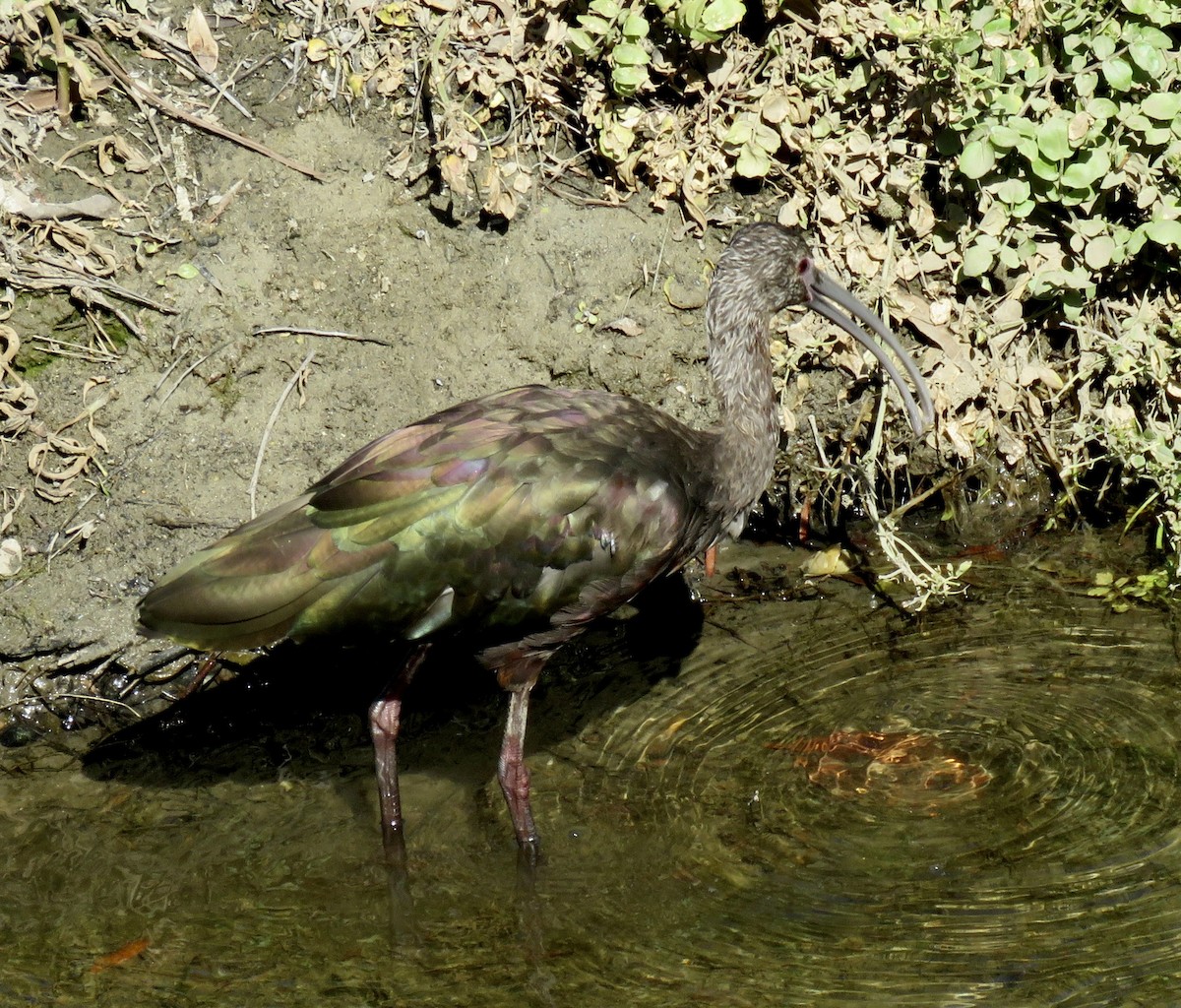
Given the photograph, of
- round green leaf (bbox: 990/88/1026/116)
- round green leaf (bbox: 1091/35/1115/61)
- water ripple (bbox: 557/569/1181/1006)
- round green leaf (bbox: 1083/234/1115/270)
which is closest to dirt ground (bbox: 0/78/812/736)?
round green leaf (bbox: 990/88/1026/116)

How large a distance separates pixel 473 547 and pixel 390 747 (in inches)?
32.0

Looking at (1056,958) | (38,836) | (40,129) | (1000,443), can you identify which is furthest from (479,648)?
(40,129)

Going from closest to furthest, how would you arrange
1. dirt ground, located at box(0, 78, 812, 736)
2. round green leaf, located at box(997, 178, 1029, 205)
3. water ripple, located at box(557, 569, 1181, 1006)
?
water ripple, located at box(557, 569, 1181, 1006) < dirt ground, located at box(0, 78, 812, 736) < round green leaf, located at box(997, 178, 1029, 205)

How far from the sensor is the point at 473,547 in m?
4.68

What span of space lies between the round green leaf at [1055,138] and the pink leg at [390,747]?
9.79 feet

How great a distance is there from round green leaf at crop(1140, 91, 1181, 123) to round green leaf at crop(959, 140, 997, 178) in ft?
1.92

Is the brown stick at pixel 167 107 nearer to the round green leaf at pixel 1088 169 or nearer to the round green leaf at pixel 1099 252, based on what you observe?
the round green leaf at pixel 1088 169

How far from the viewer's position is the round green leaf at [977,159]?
575 centimetres

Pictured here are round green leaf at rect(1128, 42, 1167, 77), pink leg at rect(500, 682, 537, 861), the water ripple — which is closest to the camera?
the water ripple

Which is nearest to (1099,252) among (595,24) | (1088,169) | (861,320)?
(1088,169)

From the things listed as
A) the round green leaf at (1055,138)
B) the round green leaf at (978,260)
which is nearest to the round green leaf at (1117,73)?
the round green leaf at (1055,138)

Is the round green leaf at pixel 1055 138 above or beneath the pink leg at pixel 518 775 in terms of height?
above

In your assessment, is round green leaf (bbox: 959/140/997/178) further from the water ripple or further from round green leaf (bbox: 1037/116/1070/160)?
the water ripple

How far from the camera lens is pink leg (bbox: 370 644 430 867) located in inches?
194
